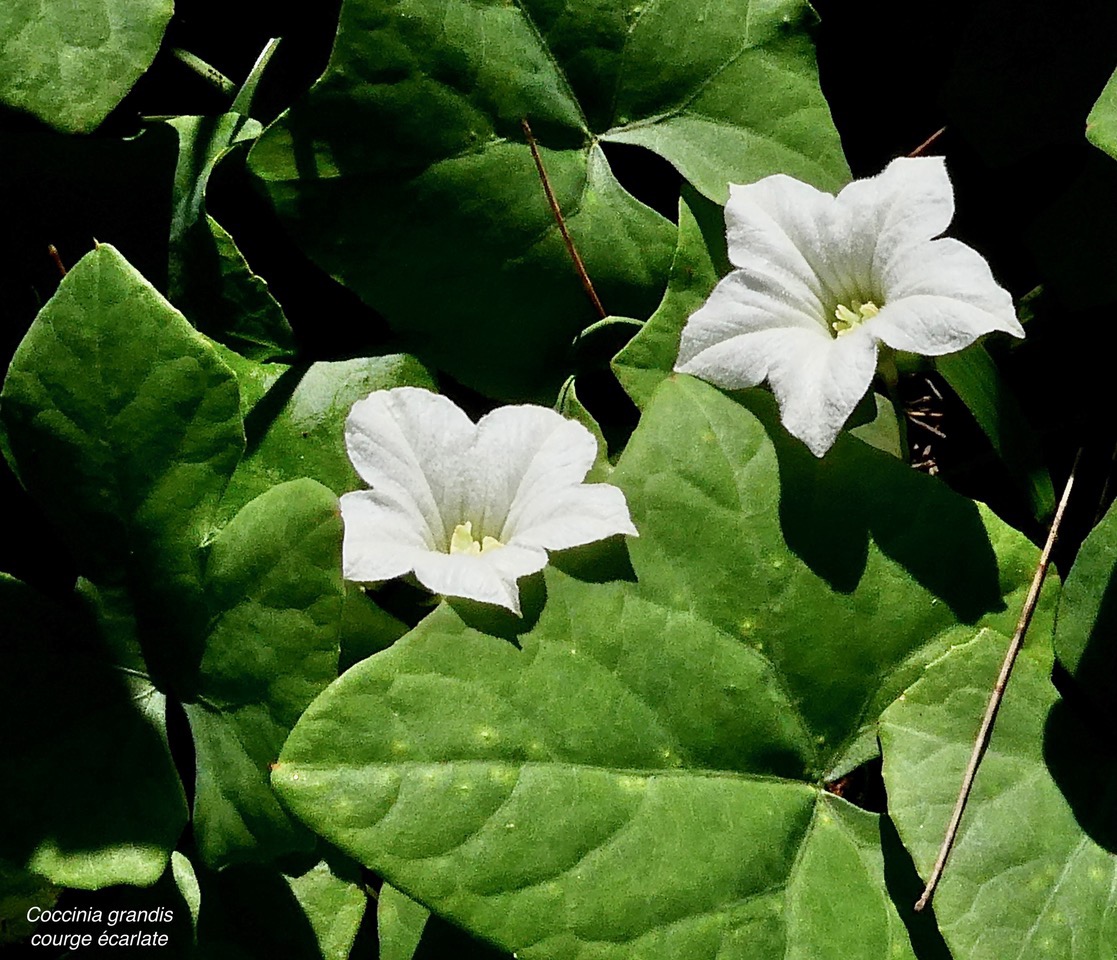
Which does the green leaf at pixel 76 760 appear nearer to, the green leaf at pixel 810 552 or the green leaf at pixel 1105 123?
the green leaf at pixel 810 552

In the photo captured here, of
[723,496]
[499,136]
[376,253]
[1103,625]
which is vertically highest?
[499,136]

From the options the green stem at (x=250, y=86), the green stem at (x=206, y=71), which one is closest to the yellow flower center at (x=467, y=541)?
the green stem at (x=250, y=86)

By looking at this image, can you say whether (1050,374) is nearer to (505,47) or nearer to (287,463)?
(505,47)

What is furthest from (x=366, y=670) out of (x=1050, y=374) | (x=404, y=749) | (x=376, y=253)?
(x=1050, y=374)

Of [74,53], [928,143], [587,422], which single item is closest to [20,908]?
[587,422]

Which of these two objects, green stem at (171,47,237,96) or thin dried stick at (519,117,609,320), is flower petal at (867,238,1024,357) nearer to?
thin dried stick at (519,117,609,320)

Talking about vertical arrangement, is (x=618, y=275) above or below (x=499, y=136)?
below
